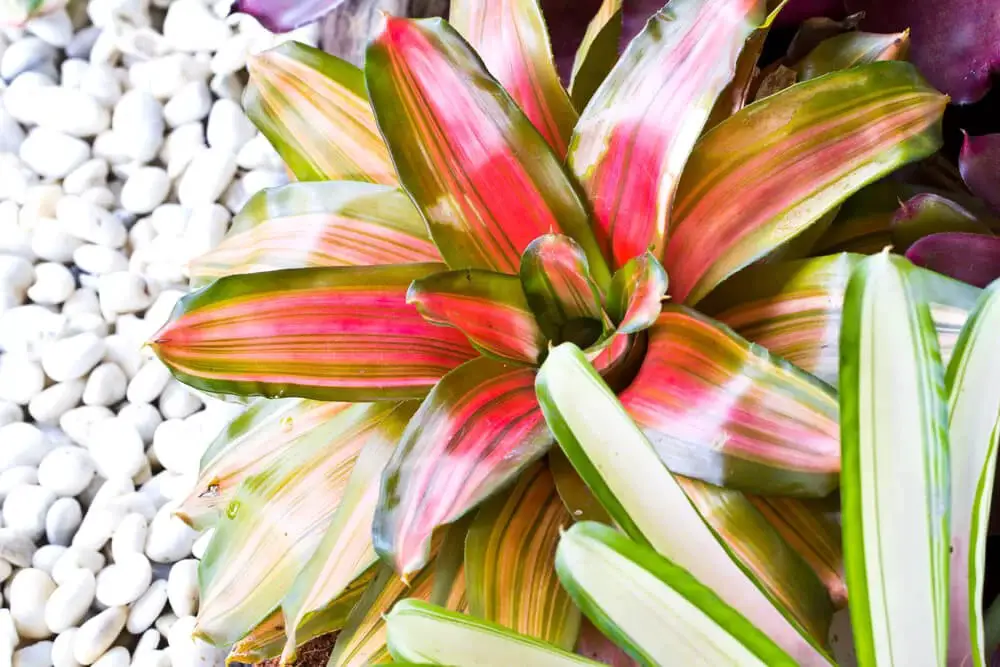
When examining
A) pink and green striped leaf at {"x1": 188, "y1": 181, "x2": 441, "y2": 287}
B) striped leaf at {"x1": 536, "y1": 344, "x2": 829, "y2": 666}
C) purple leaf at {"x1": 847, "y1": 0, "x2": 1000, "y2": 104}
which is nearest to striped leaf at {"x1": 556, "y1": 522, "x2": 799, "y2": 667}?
striped leaf at {"x1": 536, "y1": 344, "x2": 829, "y2": 666}

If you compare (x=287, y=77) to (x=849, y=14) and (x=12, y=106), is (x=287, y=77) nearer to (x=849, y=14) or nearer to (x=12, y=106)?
(x=849, y=14)

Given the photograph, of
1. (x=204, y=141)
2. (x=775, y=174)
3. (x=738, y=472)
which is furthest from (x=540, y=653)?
(x=204, y=141)

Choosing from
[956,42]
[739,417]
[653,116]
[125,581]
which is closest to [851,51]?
[956,42]

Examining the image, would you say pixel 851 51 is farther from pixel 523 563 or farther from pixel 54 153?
pixel 54 153

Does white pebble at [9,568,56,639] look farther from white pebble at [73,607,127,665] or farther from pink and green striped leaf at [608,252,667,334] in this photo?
pink and green striped leaf at [608,252,667,334]

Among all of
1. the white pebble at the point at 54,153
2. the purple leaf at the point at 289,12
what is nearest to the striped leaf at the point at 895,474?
the purple leaf at the point at 289,12

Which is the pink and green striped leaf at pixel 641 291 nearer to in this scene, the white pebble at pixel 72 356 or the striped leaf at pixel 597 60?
the striped leaf at pixel 597 60

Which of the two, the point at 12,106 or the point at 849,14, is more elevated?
the point at 849,14
